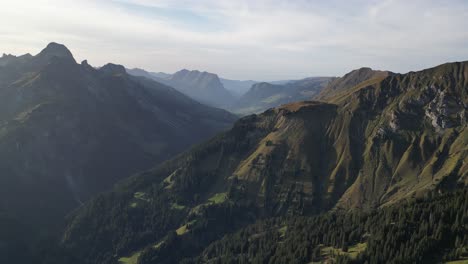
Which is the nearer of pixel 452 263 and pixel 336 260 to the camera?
pixel 452 263

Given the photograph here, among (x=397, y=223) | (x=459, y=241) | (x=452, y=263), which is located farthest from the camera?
(x=397, y=223)

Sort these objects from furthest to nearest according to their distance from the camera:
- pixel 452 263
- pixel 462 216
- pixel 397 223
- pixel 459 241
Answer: pixel 397 223 → pixel 462 216 → pixel 459 241 → pixel 452 263

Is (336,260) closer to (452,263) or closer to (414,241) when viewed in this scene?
(414,241)

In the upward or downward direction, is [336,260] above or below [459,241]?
below

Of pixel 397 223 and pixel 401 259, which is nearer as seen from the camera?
pixel 401 259

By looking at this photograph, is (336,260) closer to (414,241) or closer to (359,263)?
(359,263)

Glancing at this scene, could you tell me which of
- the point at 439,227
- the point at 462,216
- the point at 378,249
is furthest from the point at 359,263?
the point at 462,216

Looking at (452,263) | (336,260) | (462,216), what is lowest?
(336,260)

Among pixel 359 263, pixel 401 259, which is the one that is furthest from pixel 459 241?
pixel 359 263

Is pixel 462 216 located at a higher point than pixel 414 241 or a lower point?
higher
